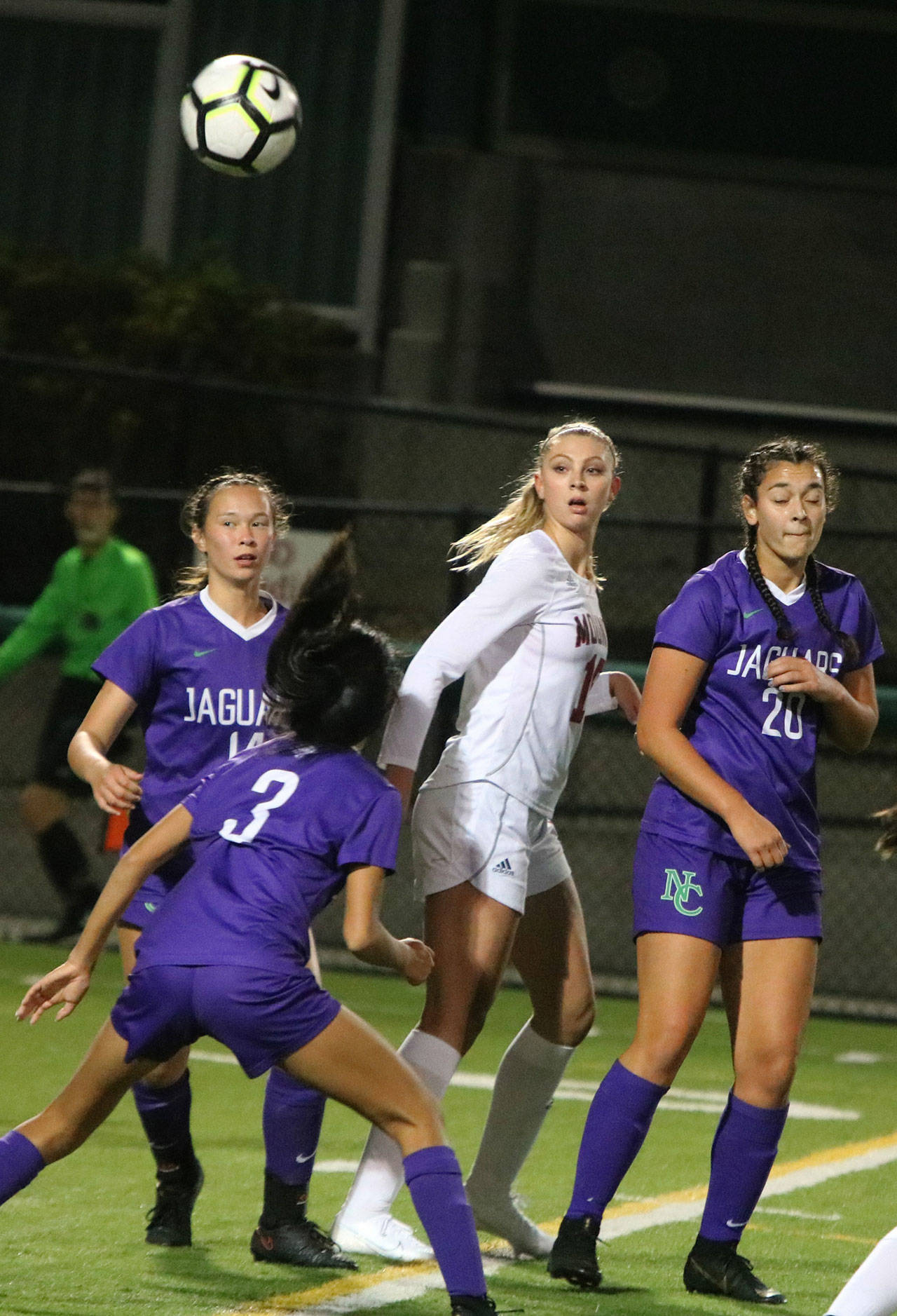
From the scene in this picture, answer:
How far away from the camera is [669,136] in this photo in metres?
17.4

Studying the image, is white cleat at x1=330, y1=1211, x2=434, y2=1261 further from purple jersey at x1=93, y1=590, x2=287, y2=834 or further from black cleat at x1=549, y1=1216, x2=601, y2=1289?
purple jersey at x1=93, y1=590, x2=287, y2=834

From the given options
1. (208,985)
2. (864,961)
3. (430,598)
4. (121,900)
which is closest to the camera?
(208,985)

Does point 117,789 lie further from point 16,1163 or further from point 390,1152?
point 390,1152

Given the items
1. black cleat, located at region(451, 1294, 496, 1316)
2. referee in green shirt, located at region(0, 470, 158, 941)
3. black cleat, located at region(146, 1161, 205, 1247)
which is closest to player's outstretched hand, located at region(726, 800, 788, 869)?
black cleat, located at region(451, 1294, 496, 1316)

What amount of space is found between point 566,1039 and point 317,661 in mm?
1349

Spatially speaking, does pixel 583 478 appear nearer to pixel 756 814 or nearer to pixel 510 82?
pixel 756 814

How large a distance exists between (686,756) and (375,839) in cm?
89

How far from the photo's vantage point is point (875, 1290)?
3463 mm

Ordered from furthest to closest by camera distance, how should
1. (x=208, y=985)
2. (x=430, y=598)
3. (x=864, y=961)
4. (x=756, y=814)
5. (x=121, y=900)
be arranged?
(x=430, y=598), (x=864, y=961), (x=756, y=814), (x=121, y=900), (x=208, y=985)

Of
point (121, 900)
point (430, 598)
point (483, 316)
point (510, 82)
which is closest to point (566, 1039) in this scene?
point (121, 900)

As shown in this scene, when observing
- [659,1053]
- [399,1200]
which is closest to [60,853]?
[399,1200]

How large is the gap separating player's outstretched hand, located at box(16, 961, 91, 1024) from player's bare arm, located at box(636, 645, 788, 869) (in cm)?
130

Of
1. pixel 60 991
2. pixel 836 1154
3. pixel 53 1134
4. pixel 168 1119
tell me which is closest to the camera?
pixel 53 1134

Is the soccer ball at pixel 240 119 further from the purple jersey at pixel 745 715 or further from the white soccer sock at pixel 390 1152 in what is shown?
the white soccer sock at pixel 390 1152
